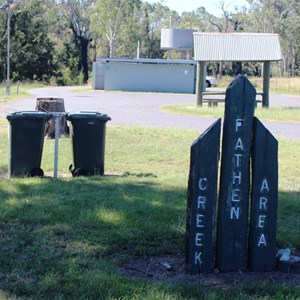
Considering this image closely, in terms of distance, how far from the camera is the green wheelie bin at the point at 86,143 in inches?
382

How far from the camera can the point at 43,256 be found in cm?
467

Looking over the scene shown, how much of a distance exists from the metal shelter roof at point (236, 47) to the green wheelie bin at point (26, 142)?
18597mm

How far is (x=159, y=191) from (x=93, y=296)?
12.6 ft

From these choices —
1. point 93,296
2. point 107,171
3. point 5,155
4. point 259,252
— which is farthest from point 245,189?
point 5,155

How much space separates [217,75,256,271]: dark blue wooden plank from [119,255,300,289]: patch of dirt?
13cm

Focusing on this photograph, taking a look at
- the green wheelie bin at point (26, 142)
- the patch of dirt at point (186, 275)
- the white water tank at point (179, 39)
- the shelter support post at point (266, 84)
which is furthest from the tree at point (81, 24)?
the patch of dirt at point (186, 275)

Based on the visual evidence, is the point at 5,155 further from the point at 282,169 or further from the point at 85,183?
the point at 282,169

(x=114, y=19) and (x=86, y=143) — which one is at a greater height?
(x=114, y=19)

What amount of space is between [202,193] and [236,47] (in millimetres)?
24550

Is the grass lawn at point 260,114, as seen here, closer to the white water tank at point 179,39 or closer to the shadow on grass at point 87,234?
the shadow on grass at point 87,234

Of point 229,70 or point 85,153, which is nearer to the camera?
point 85,153

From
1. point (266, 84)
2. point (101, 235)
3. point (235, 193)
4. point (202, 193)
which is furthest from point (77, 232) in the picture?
point (266, 84)

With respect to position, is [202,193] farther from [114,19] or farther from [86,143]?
[114,19]

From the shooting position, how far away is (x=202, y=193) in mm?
4465
